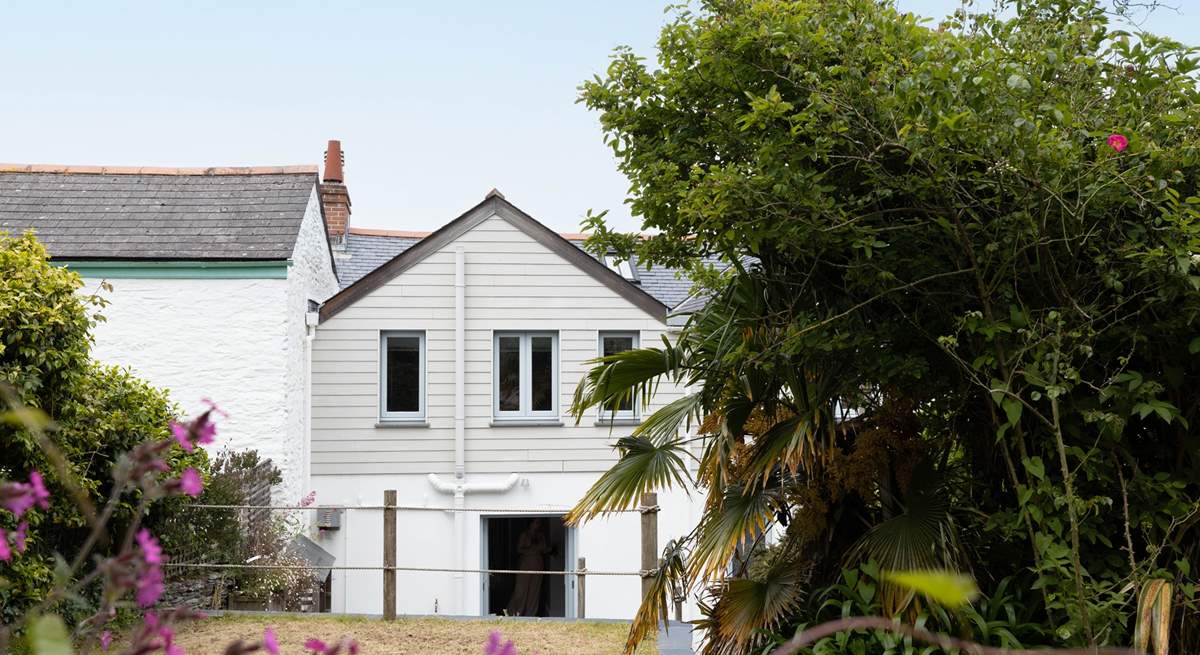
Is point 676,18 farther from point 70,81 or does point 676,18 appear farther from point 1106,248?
point 70,81

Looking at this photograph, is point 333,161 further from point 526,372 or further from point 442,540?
point 442,540

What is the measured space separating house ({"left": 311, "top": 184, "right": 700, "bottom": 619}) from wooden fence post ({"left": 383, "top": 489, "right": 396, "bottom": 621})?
13.1 ft

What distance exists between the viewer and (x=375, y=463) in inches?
588

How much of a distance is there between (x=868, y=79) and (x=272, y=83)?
45.2 ft

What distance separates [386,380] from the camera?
15.2 meters

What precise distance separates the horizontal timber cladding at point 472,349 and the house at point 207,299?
Result: 82cm

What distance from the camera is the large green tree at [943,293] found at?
4.96 meters

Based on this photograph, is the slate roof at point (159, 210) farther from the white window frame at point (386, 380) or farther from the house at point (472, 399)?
the white window frame at point (386, 380)

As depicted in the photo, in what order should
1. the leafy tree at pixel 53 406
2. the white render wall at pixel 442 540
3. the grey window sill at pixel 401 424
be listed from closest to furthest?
the leafy tree at pixel 53 406 → the white render wall at pixel 442 540 → the grey window sill at pixel 401 424

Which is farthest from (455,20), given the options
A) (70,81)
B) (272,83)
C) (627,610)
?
(627,610)

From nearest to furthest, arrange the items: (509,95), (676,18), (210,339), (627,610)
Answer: (676,18) < (210,339) < (627,610) < (509,95)

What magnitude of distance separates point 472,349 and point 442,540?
262 cm

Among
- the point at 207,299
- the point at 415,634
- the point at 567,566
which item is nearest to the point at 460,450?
the point at 567,566

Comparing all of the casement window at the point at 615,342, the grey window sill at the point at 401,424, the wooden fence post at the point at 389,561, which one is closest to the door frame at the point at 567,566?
the grey window sill at the point at 401,424
